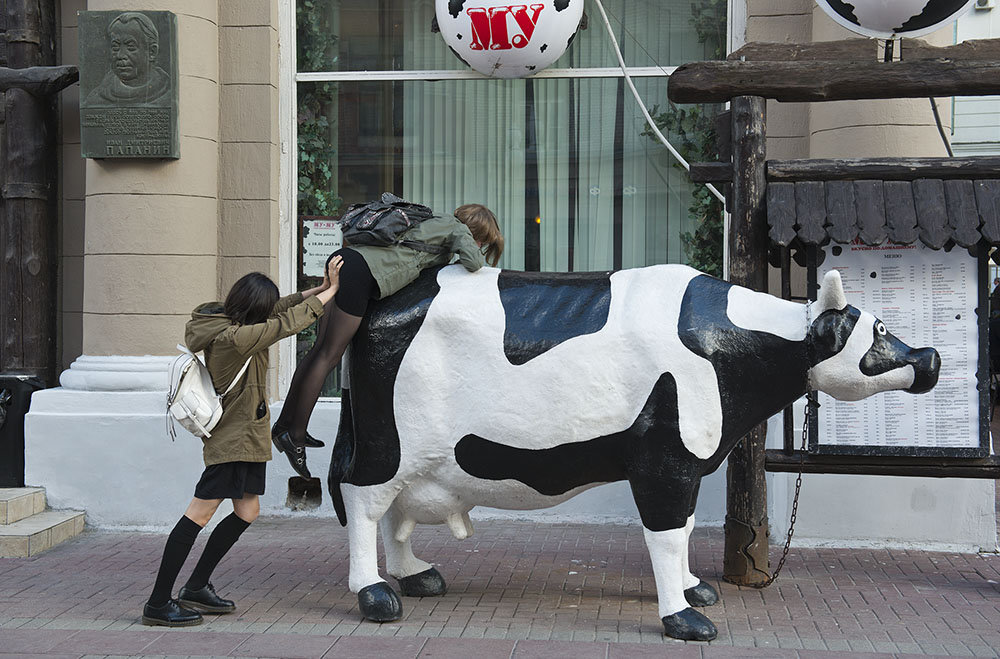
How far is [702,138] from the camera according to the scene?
782 cm

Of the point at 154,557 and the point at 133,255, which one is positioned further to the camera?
the point at 133,255

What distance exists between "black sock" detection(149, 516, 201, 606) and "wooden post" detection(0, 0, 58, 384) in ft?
11.1

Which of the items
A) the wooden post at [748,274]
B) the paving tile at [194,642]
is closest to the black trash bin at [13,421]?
the paving tile at [194,642]

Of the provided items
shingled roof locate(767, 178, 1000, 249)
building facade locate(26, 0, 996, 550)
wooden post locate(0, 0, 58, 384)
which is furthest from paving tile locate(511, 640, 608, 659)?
wooden post locate(0, 0, 58, 384)

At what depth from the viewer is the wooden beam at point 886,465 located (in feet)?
18.3

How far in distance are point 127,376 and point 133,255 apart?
0.80 metres

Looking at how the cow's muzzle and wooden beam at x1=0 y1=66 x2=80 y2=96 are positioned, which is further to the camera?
wooden beam at x1=0 y1=66 x2=80 y2=96

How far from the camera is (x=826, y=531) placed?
6891 millimetres

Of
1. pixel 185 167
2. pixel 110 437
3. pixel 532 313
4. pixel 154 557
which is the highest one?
pixel 185 167

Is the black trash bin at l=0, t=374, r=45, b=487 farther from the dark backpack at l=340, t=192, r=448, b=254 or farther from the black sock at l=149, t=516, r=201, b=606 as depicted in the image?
the dark backpack at l=340, t=192, r=448, b=254

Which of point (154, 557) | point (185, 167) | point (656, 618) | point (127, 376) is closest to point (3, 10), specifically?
point (185, 167)

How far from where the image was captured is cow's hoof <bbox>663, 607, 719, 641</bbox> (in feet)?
15.5

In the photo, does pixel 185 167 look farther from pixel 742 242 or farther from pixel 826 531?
pixel 826 531

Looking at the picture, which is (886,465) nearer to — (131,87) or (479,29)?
(479,29)
